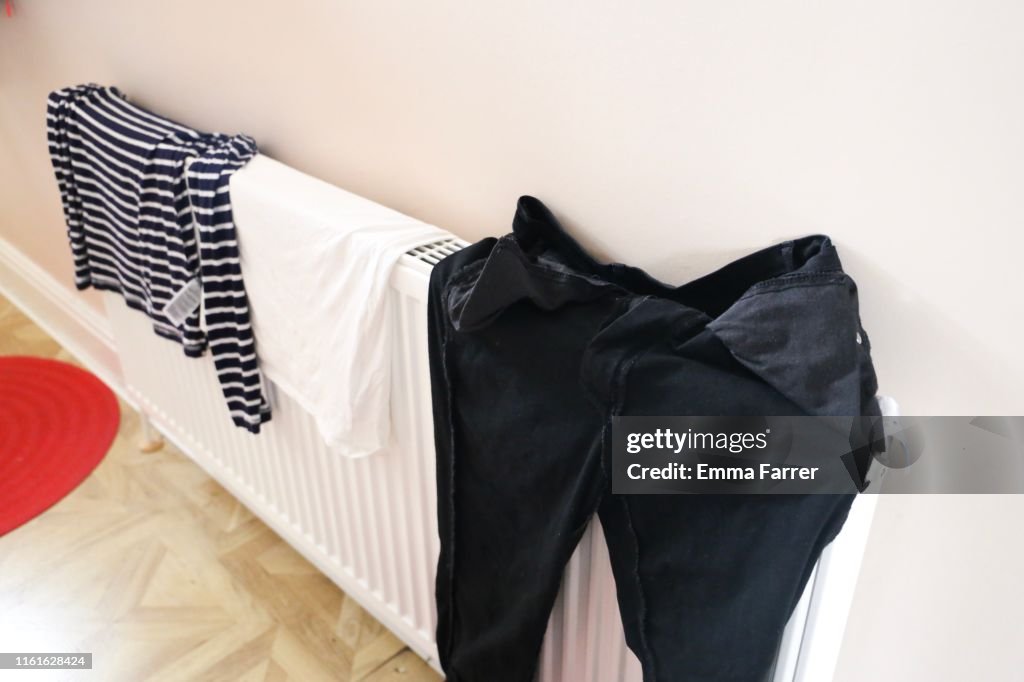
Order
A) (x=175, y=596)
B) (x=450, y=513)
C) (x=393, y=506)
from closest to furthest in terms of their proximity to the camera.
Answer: (x=450, y=513) → (x=393, y=506) → (x=175, y=596)

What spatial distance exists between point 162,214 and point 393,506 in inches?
21.6

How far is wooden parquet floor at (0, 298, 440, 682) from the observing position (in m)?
1.46

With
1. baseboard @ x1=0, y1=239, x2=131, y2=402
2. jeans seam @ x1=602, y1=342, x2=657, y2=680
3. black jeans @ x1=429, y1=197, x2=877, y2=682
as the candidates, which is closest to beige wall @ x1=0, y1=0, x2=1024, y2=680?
black jeans @ x1=429, y1=197, x2=877, y2=682

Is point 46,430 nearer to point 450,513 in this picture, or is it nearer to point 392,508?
point 392,508

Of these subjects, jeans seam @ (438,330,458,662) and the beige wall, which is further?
jeans seam @ (438,330,458,662)

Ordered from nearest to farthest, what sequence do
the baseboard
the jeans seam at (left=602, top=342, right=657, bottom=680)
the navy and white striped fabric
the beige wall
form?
the beige wall → the jeans seam at (left=602, top=342, right=657, bottom=680) → the navy and white striped fabric → the baseboard

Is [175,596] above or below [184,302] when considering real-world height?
below

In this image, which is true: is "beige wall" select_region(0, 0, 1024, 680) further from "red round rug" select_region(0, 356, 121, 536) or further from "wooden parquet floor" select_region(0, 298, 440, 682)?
"red round rug" select_region(0, 356, 121, 536)

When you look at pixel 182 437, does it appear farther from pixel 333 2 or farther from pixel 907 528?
pixel 907 528

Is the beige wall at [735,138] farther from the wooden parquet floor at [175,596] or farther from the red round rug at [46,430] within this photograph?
the red round rug at [46,430]

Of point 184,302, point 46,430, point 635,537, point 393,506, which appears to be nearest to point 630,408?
point 635,537

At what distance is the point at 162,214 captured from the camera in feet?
4.23

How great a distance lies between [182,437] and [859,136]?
1454mm

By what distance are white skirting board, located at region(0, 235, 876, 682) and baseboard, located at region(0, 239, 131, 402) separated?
0.13m
